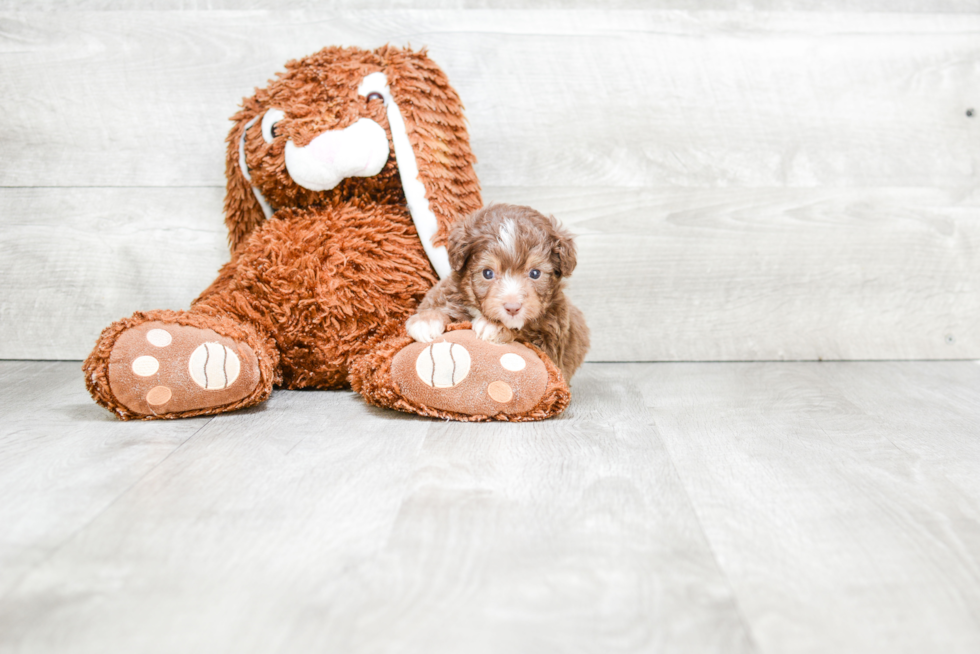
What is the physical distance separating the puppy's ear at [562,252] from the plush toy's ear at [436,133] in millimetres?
232

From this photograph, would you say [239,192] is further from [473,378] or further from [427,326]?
[473,378]

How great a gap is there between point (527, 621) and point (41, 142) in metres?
1.43

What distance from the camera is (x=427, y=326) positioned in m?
1.11

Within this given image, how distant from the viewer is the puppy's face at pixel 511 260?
1.05m

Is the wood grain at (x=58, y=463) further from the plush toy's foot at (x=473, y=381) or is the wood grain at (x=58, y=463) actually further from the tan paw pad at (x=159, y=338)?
the plush toy's foot at (x=473, y=381)

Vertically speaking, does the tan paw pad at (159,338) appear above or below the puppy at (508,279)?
below

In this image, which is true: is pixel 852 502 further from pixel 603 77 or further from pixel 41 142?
pixel 41 142

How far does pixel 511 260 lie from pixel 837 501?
1.61ft

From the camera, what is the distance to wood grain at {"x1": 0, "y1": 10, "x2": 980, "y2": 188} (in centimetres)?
150

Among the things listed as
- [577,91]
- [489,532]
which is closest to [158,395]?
[489,532]

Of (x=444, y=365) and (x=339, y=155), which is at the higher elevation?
(x=339, y=155)

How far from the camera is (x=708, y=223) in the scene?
155 cm

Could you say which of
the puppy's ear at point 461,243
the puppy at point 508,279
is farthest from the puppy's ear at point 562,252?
the puppy's ear at point 461,243

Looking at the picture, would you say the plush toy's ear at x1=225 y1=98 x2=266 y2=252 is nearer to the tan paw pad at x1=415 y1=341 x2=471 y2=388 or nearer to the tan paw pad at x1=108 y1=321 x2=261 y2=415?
the tan paw pad at x1=108 y1=321 x2=261 y2=415
